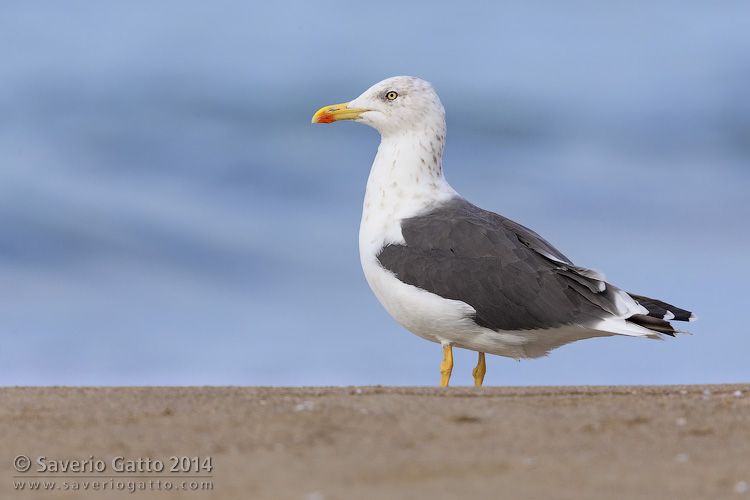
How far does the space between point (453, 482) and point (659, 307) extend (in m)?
5.17

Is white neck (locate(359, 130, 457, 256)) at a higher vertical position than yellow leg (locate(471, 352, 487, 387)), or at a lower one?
higher

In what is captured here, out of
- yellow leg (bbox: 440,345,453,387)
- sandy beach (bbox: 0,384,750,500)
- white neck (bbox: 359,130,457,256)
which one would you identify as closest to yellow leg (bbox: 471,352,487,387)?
yellow leg (bbox: 440,345,453,387)

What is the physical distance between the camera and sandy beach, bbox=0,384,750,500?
160 inches

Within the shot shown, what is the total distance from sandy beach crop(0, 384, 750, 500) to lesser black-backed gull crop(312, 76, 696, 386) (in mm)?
1735

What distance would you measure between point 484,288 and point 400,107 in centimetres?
249

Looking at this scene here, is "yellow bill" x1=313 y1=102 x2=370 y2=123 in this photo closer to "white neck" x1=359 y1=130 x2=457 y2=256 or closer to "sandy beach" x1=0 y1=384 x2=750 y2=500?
"white neck" x1=359 y1=130 x2=457 y2=256

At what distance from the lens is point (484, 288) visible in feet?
27.2

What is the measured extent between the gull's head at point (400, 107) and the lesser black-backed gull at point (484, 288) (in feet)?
3.02

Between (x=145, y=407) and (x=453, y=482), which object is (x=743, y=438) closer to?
(x=453, y=482)

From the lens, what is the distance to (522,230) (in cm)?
895

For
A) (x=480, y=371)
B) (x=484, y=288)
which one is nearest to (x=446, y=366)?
(x=480, y=371)

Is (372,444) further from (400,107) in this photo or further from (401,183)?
(400,107)

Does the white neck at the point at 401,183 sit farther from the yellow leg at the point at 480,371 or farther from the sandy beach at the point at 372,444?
the sandy beach at the point at 372,444

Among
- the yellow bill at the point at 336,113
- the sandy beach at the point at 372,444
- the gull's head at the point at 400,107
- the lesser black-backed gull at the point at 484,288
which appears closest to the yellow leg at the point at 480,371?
the lesser black-backed gull at the point at 484,288
